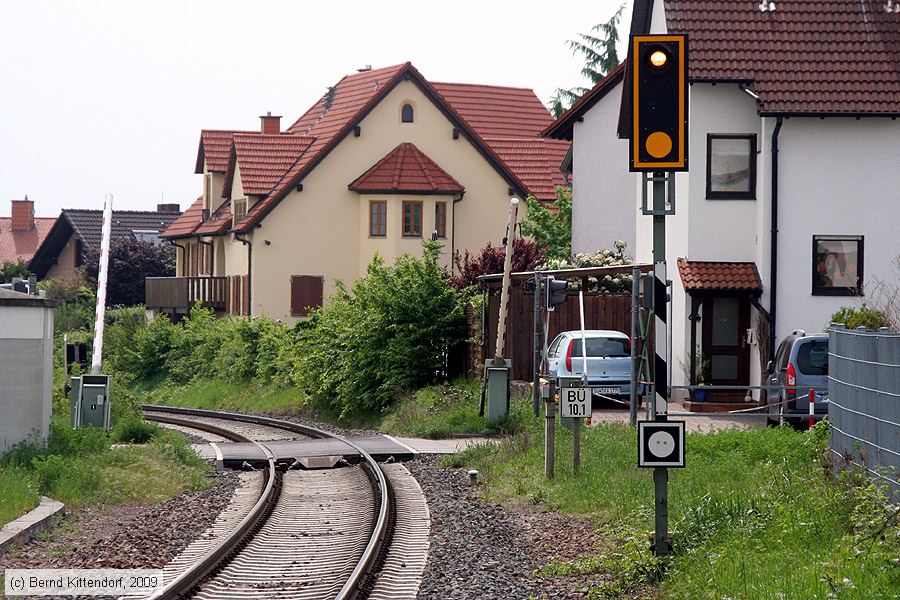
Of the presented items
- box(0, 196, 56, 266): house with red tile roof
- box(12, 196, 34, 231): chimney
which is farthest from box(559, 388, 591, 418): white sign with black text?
box(12, 196, 34, 231): chimney

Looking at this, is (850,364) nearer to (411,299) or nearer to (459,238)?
(411,299)

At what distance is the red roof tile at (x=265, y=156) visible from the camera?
53.3 metres

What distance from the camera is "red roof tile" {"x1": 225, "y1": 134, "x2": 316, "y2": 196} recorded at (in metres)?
53.3

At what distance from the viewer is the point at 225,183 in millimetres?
56875

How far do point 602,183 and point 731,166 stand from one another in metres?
9.28

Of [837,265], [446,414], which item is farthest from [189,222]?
Result: [837,265]

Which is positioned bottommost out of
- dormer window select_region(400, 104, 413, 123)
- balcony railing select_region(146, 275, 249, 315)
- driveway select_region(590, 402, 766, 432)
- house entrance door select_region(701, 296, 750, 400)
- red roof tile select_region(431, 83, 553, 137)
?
driveway select_region(590, 402, 766, 432)

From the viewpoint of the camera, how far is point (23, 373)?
18.2 m

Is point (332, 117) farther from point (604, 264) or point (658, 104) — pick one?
point (658, 104)

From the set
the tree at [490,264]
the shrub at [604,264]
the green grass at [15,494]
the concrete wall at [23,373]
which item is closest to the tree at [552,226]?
the tree at [490,264]

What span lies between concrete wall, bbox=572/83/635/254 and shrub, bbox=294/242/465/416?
6122mm

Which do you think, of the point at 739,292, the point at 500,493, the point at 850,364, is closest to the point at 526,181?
the point at 739,292

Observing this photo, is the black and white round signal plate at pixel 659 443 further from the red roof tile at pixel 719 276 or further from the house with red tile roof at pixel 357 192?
the house with red tile roof at pixel 357 192

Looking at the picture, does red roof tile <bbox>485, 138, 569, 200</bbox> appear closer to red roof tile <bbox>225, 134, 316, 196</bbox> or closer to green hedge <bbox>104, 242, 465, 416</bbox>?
red roof tile <bbox>225, 134, 316, 196</bbox>
